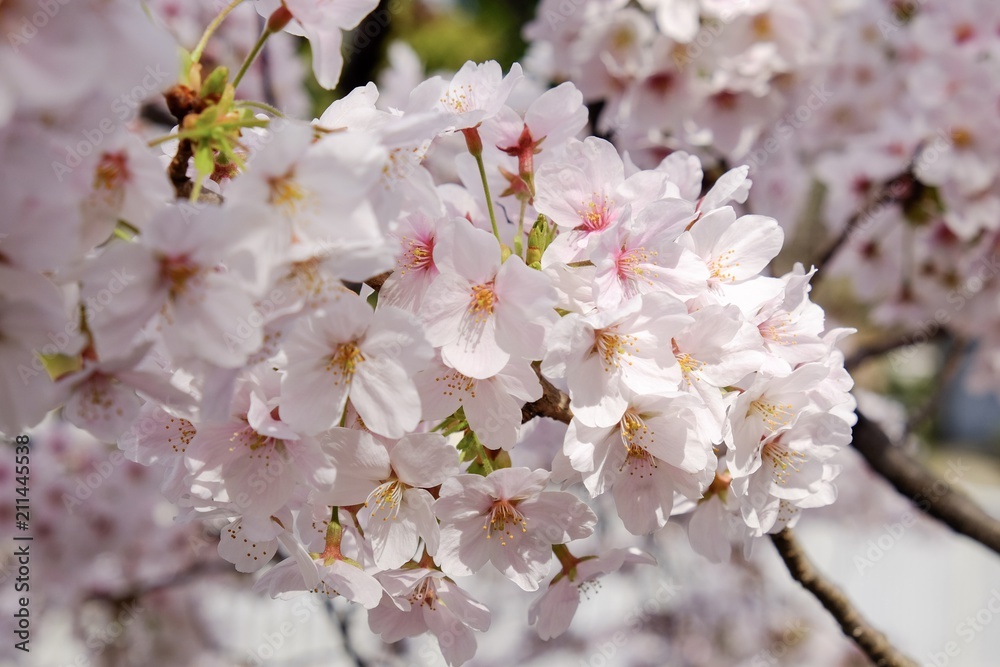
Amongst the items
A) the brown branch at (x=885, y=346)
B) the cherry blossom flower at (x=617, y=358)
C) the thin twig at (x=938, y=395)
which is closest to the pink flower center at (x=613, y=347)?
the cherry blossom flower at (x=617, y=358)

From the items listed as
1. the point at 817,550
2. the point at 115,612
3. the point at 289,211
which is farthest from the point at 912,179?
the point at 817,550

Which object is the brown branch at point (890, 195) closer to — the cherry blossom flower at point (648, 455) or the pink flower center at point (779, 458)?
the pink flower center at point (779, 458)

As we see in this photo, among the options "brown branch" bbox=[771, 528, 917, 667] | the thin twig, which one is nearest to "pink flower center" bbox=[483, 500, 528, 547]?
"brown branch" bbox=[771, 528, 917, 667]

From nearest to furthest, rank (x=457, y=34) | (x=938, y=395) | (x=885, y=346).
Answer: (x=885, y=346), (x=938, y=395), (x=457, y=34)

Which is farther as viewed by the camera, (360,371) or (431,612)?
(431,612)

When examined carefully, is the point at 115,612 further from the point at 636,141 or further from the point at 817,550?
the point at 817,550

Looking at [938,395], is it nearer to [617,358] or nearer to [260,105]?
[617,358]

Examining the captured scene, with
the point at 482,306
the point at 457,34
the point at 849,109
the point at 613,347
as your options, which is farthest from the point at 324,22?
the point at 457,34
